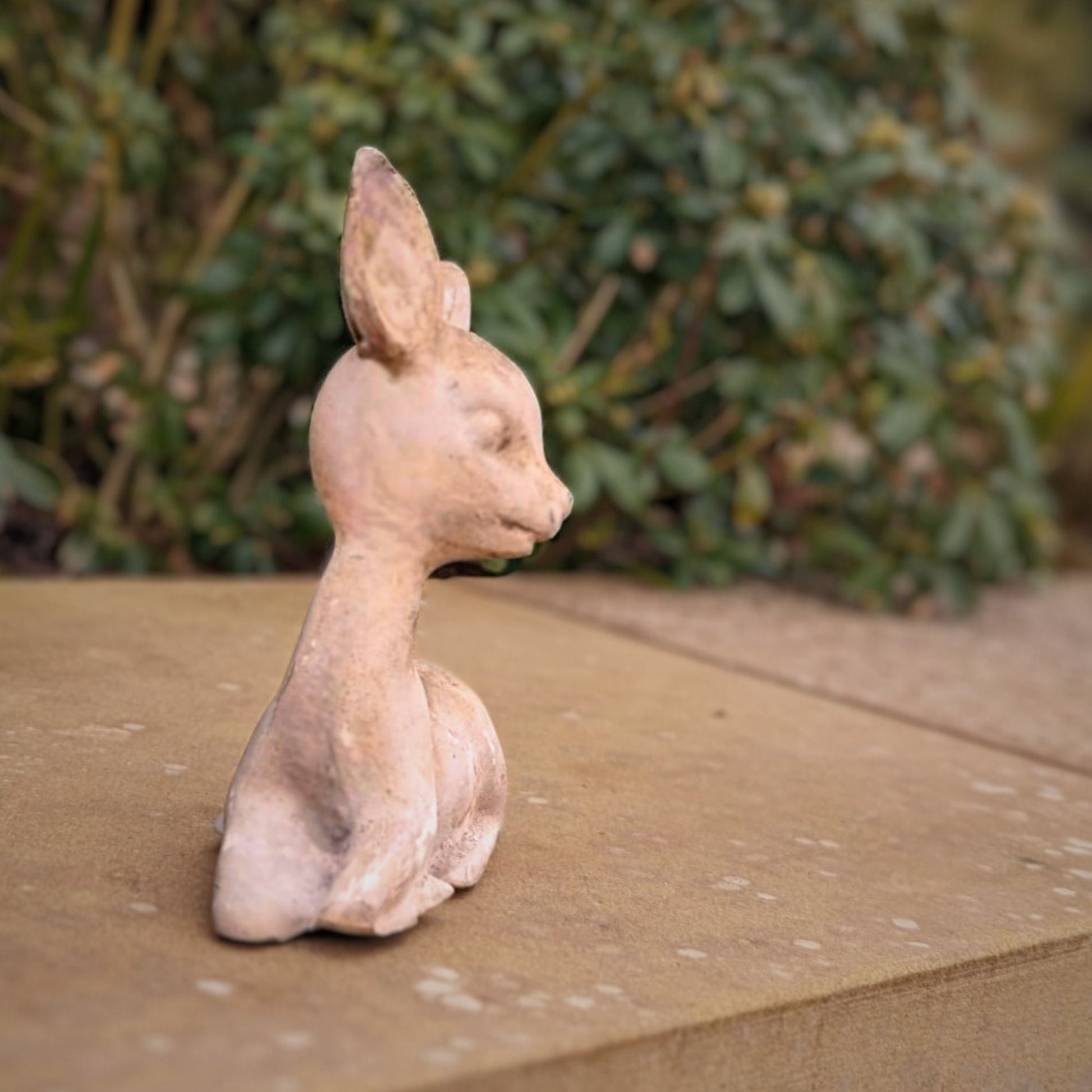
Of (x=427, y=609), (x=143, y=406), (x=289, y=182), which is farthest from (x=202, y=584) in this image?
(x=289, y=182)

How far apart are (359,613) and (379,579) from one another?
0.04 meters

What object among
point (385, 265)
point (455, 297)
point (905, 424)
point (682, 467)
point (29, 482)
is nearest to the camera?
point (385, 265)

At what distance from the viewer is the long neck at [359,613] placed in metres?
1.50

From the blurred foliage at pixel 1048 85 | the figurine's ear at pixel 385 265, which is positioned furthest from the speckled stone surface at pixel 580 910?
the blurred foliage at pixel 1048 85

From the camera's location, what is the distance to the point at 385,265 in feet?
4.64

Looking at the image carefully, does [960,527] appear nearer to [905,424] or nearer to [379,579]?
[905,424]

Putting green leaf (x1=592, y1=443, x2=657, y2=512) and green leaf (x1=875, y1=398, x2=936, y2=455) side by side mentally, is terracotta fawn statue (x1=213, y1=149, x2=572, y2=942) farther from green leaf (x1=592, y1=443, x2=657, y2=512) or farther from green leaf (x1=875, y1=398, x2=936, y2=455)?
green leaf (x1=875, y1=398, x2=936, y2=455)

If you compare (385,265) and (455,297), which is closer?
(385,265)

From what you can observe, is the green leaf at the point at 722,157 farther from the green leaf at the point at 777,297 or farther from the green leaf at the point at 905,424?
the green leaf at the point at 905,424

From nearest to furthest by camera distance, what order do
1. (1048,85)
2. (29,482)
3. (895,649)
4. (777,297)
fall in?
(29,482)
(895,649)
(777,297)
(1048,85)

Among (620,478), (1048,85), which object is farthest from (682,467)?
(1048,85)

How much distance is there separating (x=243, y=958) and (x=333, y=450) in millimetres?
456

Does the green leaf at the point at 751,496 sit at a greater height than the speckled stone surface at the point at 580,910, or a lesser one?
greater

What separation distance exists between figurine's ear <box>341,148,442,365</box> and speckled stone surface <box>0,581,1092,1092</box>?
1.81ft
